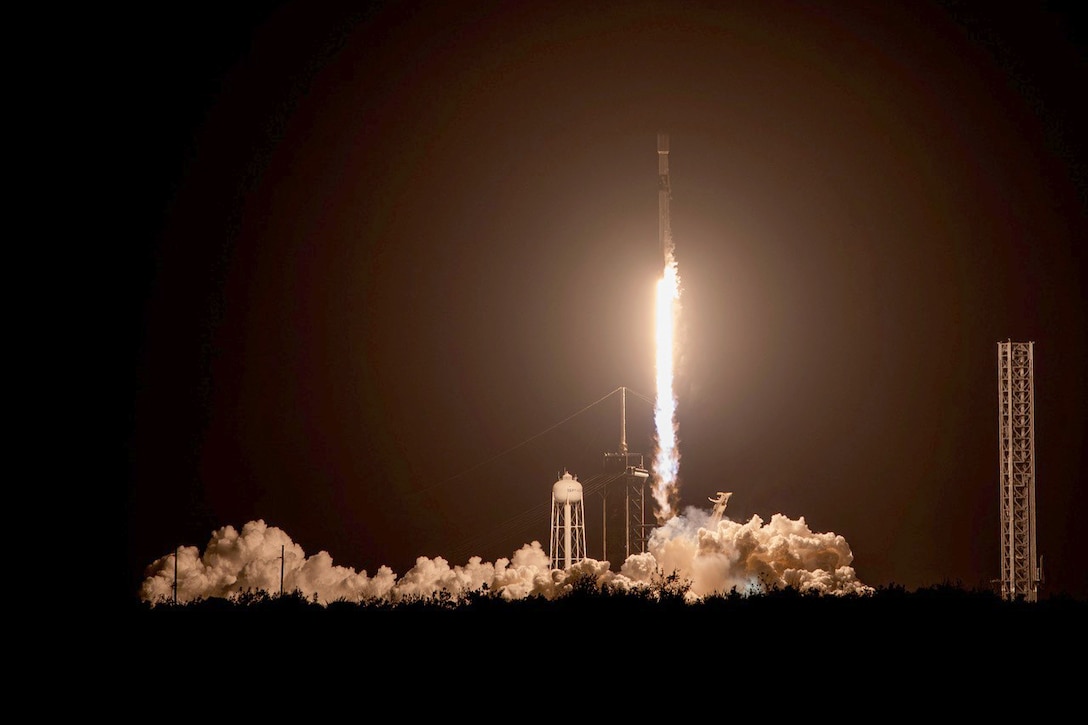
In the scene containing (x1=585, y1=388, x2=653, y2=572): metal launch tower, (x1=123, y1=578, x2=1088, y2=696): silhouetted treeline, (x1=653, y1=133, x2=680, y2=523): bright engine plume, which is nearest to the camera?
(x1=123, y1=578, x2=1088, y2=696): silhouetted treeline

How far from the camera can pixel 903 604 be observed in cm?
3359

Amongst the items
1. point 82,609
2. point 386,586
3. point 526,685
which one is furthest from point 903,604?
point 386,586

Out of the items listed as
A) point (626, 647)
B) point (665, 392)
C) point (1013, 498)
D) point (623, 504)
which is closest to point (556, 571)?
point (665, 392)

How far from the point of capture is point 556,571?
2223 inches

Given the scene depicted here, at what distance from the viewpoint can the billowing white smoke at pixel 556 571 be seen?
184ft

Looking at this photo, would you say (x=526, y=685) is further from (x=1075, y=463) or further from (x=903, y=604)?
(x=1075, y=463)

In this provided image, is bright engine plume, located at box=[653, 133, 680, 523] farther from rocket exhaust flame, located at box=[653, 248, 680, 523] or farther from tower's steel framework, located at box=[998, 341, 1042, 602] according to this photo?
tower's steel framework, located at box=[998, 341, 1042, 602]

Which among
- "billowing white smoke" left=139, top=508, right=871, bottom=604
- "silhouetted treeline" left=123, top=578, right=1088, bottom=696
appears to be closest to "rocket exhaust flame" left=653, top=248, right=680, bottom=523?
"billowing white smoke" left=139, top=508, right=871, bottom=604

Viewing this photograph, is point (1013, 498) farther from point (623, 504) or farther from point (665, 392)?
point (623, 504)

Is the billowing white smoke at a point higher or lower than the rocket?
lower

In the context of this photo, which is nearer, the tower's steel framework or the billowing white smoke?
the tower's steel framework

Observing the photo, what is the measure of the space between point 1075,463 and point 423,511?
35639mm

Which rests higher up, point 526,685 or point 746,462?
point 746,462

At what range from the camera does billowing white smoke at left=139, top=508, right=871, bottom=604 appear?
5612 centimetres
